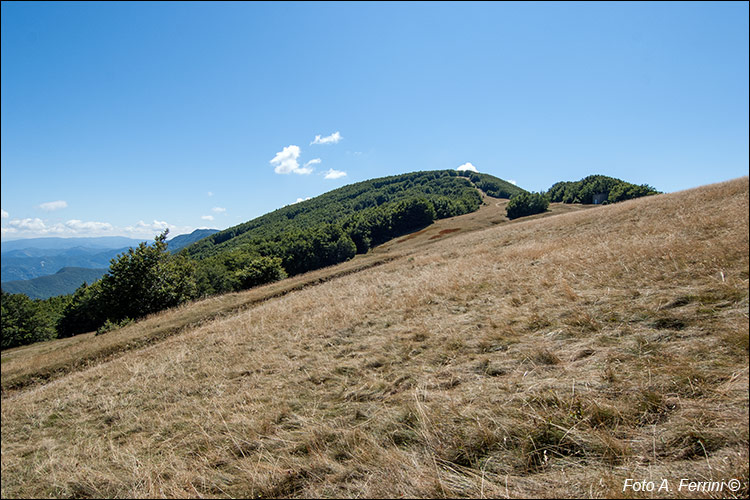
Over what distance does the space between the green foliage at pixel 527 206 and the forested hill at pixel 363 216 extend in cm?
2291

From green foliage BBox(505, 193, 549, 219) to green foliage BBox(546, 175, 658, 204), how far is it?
73.1 ft

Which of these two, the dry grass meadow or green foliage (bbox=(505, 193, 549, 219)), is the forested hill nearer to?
green foliage (bbox=(505, 193, 549, 219))

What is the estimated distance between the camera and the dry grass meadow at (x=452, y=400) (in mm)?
2852

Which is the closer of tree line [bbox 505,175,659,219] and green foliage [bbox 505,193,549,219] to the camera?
green foliage [bbox 505,193,549,219]

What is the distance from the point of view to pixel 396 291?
11.8 meters

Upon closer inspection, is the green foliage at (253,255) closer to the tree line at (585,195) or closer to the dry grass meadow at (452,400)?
the dry grass meadow at (452,400)

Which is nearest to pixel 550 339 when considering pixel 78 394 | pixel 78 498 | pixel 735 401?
pixel 735 401

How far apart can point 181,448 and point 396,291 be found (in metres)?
8.56

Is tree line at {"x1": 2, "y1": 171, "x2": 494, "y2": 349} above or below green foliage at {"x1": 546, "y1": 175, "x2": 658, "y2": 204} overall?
below

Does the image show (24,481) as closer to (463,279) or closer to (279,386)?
(279,386)

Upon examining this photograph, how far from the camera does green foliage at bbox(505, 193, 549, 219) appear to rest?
91938 mm

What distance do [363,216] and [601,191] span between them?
89513 mm

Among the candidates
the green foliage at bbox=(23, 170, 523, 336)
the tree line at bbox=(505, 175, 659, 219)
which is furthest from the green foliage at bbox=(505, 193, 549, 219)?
the green foliage at bbox=(23, 170, 523, 336)

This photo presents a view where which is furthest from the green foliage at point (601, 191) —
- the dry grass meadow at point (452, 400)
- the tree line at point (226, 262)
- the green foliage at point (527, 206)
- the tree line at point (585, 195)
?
the dry grass meadow at point (452, 400)
